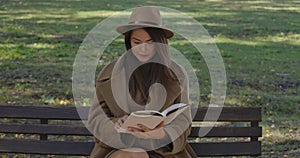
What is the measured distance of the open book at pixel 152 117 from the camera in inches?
162

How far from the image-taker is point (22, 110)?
507 centimetres

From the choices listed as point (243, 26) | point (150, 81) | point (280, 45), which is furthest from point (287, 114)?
point (243, 26)

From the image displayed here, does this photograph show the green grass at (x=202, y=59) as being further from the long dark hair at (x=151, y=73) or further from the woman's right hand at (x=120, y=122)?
the woman's right hand at (x=120, y=122)

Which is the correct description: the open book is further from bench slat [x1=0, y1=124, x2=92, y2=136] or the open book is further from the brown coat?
bench slat [x1=0, y1=124, x2=92, y2=136]

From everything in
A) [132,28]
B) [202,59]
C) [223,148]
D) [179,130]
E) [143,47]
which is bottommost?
[202,59]

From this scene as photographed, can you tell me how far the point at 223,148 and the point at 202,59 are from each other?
23.1ft

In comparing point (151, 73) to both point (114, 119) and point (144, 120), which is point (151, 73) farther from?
point (144, 120)

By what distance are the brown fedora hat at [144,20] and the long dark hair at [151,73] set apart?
0.05 metres

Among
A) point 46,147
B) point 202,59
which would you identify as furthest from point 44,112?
point 202,59

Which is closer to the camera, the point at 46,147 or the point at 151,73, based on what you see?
the point at 151,73

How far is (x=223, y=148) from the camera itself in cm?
501

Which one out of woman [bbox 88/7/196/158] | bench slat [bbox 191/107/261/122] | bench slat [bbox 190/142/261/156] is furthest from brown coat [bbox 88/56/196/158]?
bench slat [bbox 191/107/261/122]

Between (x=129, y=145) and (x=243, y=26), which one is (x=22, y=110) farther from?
(x=243, y=26)

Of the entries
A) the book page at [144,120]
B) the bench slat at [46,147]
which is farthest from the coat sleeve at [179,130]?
the bench slat at [46,147]
